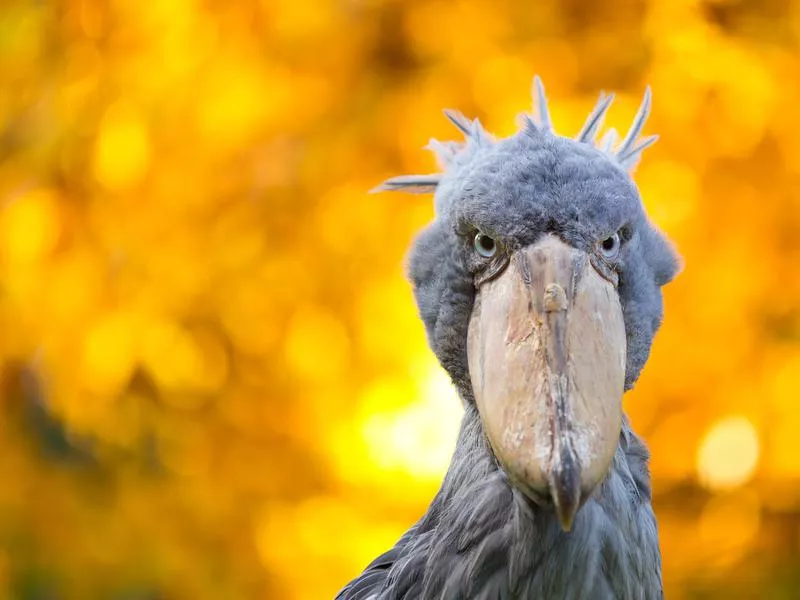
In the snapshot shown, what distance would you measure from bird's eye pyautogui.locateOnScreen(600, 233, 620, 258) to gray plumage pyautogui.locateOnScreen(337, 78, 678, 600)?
19 mm

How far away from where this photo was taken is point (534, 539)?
1.69 metres

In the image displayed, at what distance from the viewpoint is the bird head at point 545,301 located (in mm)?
1454

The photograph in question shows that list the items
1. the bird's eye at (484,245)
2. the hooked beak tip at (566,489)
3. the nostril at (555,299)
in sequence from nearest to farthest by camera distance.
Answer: the hooked beak tip at (566,489), the nostril at (555,299), the bird's eye at (484,245)

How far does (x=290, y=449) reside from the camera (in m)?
3.58

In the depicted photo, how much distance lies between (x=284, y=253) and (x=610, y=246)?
1.91m

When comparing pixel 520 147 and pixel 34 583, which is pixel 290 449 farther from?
pixel 520 147

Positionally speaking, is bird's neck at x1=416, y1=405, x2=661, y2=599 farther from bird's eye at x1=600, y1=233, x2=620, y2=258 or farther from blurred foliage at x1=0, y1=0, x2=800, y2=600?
blurred foliage at x1=0, y1=0, x2=800, y2=600

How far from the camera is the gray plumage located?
1599 mm

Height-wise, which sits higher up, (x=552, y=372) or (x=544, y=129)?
(x=544, y=129)

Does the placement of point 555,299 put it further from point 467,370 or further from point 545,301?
point 467,370

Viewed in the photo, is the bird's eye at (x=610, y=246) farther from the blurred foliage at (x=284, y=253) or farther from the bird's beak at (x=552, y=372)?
the blurred foliage at (x=284, y=253)

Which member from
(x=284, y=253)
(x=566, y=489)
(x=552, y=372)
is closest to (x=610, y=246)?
(x=552, y=372)

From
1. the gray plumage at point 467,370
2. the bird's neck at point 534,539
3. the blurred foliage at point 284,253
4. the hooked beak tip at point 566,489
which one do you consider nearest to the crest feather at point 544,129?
the gray plumage at point 467,370

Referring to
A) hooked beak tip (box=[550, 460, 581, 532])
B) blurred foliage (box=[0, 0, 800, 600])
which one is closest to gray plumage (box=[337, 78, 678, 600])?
hooked beak tip (box=[550, 460, 581, 532])
